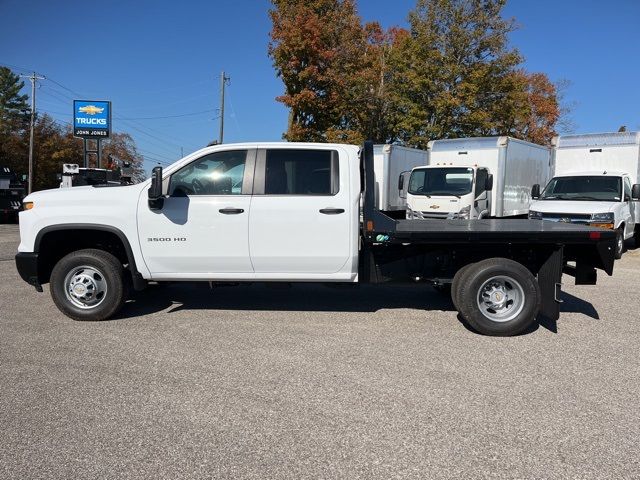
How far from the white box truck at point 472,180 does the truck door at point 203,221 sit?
794cm

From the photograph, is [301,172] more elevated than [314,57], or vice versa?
[314,57]

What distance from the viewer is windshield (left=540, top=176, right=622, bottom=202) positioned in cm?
1223

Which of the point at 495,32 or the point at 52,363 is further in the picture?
the point at 495,32

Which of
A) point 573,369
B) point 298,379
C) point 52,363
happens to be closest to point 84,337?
point 52,363

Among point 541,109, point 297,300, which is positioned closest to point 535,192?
point 297,300

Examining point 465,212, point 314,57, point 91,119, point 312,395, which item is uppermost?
point 314,57

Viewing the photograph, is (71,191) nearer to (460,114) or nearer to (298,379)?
(298,379)

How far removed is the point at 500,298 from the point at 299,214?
2.36 m

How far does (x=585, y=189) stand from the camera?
41.2 feet

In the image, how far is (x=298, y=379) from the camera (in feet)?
13.6

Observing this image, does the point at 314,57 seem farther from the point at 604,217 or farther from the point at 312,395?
the point at 312,395

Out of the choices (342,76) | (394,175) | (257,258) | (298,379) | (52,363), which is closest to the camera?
(298,379)

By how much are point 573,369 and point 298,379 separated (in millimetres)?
2448

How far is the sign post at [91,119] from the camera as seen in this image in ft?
104
